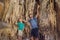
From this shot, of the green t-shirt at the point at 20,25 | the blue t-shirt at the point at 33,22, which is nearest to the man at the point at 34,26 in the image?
the blue t-shirt at the point at 33,22

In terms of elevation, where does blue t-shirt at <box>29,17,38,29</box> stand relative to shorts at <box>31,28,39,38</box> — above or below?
above

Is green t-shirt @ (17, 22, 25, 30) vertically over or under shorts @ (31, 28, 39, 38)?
over

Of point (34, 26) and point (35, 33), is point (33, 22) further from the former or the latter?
point (35, 33)

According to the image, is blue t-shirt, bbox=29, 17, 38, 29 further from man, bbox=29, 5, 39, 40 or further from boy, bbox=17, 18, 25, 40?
boy, bbox=17, 18, 25, 40

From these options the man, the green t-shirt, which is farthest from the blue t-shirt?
the green t-shirt

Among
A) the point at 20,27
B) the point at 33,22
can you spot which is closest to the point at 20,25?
the point at 20,27

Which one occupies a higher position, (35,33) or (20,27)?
(20,27)

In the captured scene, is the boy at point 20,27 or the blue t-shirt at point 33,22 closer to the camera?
the boy at point 20,27

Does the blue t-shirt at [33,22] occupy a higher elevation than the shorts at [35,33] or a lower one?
higher

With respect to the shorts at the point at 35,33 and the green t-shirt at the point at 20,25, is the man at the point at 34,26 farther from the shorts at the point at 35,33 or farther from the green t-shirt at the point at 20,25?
the green t-shirt at the point at 20,25

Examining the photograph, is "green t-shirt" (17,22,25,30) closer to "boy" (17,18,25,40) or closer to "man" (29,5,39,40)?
"boy" (17,18,25,40)

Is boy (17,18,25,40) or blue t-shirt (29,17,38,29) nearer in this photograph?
boy (17,18,25,40)

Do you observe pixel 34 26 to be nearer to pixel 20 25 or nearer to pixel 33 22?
pixel 33 22

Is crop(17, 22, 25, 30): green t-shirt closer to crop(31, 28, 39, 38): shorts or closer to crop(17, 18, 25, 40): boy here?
crop(17, 18, 25, 40): boy
